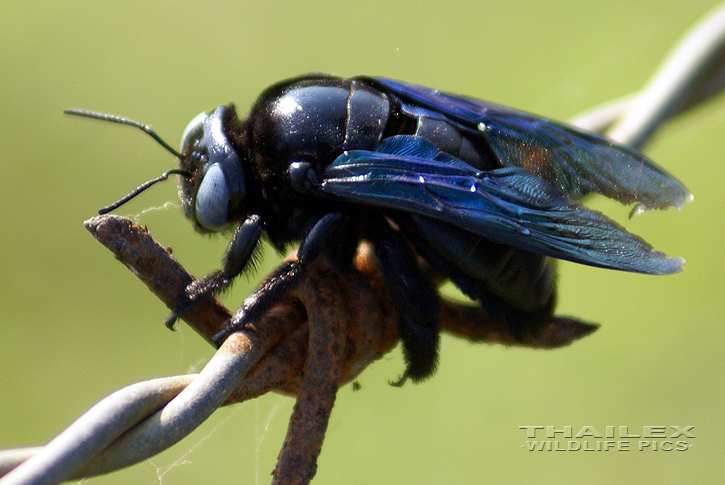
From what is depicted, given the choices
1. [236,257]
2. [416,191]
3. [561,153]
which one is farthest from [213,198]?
[561,153]

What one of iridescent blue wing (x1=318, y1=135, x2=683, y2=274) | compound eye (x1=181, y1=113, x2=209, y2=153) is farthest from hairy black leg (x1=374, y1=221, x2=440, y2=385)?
compound eye (x1=181, y1=113, x2=209, y2=153)

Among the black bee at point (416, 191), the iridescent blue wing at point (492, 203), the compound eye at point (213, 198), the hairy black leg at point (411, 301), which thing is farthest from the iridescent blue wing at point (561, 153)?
the compound eye at point (213, 198)

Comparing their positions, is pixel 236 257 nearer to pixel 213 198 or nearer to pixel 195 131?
pixel 213 198

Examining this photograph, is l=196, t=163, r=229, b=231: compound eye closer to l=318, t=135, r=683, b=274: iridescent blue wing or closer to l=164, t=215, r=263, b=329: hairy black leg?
l=164, t=215, r=263, b=329: hairy black leg

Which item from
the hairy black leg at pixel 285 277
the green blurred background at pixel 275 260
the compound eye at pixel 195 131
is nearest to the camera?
the hairy black leg at pixel 285 277

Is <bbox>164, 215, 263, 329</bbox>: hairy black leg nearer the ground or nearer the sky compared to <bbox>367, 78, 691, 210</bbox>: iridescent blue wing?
nearer the ground

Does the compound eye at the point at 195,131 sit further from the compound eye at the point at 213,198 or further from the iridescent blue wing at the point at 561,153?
the iridescent blue wing at the point at 561,153

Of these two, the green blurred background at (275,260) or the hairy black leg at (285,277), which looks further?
the green blurred background at (275,260)
